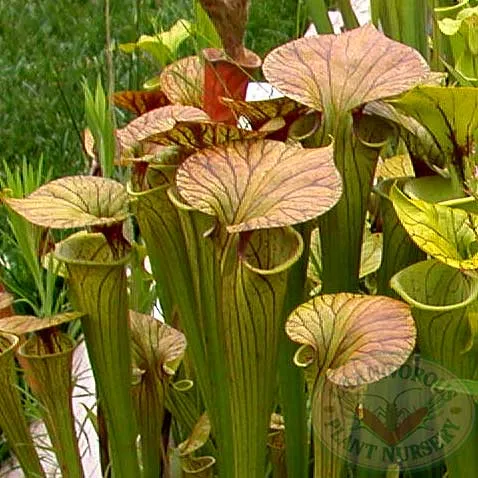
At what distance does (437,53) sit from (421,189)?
0.45 meters

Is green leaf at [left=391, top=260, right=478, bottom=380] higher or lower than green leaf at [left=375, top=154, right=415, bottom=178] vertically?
lower

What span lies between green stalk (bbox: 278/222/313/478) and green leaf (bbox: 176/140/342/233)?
135mm

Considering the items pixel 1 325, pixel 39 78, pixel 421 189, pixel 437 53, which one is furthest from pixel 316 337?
pixel 39 78

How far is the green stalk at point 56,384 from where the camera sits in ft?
2.98

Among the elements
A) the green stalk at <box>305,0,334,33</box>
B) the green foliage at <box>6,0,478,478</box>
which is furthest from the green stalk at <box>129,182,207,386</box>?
the green stalk at <box>305,0,334,33</box>

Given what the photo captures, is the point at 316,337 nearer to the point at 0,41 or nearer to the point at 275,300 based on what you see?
the point at 275,300

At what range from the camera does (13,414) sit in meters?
0.99

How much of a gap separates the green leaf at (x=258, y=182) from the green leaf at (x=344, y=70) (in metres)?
0.05

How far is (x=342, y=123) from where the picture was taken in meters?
0.77

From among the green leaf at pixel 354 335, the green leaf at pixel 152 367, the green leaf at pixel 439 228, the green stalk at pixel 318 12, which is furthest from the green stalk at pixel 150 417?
the green stalk at pixel 318 12

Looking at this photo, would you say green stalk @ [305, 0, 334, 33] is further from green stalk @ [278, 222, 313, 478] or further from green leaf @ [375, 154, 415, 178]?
green stalk @ [278, 222, 313, 478]

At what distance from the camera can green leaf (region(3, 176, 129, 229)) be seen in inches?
32.2

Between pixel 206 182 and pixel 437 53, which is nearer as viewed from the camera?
pixel 206 182

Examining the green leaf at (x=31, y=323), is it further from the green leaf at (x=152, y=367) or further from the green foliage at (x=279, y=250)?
the green leaf at (x=152, y=367)
